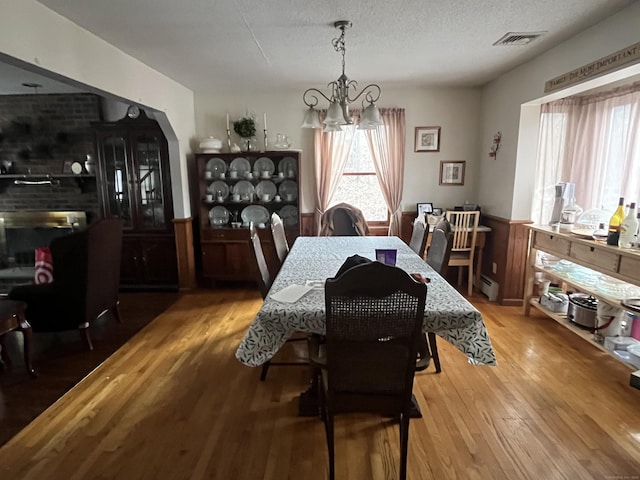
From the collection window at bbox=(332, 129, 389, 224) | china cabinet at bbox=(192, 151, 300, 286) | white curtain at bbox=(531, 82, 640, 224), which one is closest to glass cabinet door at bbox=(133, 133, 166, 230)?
china cabinet at bbox=(192, 151, 300, 286)

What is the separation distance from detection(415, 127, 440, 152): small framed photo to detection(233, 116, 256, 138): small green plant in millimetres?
2027

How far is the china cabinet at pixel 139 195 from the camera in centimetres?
408

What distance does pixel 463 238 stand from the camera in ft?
13.1

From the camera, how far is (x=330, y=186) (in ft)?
14.8

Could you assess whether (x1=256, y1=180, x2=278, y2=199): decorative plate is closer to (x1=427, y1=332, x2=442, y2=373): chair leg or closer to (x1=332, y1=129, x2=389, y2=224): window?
(x1=332, y1=129, x2=389, y2=224): window

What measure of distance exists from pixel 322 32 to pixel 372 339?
2.20 metres

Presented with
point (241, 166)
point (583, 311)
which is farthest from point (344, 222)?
point (583, 311)

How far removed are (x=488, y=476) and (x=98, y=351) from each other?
286 cm

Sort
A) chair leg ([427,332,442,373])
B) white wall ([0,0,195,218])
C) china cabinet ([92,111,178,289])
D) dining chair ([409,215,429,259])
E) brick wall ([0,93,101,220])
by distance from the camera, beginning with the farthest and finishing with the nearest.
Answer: brick wall ([0,93,101,220]) < china cabinet ([92,111,178,289]) < dining chair ([409,215,429,259]) < chair leg ([427,332,442,373]) < white wall ([0,0,195,218])

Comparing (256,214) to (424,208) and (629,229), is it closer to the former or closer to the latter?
(424,208)

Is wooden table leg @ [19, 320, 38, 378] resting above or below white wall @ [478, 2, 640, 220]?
below

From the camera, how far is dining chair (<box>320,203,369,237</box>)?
4.17 metres

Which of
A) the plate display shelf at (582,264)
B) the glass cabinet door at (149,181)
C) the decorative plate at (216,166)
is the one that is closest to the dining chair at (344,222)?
the decorative plate at (216,166)

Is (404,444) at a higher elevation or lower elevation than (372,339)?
lower
